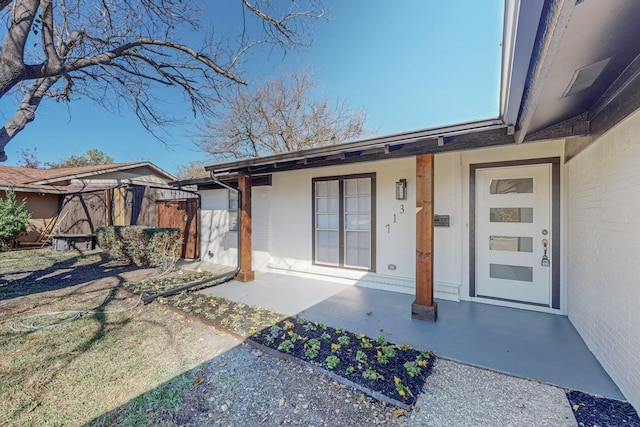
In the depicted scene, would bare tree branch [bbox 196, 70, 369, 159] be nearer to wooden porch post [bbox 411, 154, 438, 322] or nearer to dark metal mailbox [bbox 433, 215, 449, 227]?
dark metal mailbox [bbox 433, 215, 449, 227]

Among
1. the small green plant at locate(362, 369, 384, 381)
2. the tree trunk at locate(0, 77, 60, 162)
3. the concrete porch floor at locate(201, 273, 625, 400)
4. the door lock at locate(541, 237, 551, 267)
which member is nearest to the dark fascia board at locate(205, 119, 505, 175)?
the door lock at locate(541, 237, 551, 267)

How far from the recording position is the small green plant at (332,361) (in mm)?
2727

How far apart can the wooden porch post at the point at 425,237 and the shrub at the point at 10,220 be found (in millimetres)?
14140

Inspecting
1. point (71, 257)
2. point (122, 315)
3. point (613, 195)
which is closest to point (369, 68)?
point (613, 195)

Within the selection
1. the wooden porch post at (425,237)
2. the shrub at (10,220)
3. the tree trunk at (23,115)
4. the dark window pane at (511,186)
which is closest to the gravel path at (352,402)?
the wooden porch post at (425,237)

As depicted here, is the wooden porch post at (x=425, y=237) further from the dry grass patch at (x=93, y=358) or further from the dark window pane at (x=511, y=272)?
the dry grass patch at (x=93, y=358)

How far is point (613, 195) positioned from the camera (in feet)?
7.97

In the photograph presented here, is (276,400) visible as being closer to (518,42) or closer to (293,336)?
(293,336)

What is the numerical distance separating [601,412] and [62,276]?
9919mm

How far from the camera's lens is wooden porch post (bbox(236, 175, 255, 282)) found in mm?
5992

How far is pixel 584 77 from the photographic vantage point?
84.3 inches

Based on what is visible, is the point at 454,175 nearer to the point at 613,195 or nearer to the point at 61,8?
the point at 613,195

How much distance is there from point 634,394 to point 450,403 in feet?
4.57

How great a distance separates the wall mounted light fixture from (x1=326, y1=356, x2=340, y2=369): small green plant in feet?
10.2
